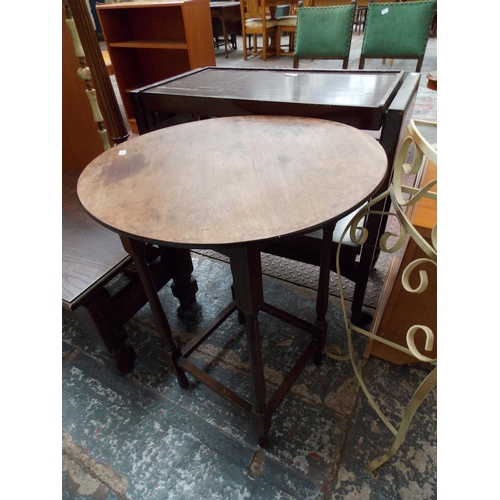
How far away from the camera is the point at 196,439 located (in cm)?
121

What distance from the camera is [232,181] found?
31.8 inches

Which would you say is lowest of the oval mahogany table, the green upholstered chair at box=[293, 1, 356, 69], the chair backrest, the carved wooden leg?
the carved wooden leg

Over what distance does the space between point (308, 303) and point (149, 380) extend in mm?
848

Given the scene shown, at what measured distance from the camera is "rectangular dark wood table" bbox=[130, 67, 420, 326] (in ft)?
3.69

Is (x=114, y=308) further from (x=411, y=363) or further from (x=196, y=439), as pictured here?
(x=411, y=363)

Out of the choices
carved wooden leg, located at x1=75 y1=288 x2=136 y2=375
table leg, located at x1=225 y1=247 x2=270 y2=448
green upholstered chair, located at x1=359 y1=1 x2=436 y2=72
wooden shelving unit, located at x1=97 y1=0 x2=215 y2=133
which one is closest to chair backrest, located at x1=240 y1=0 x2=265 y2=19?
wooden shelving unit, located at x1=97 y1=0 x2=215 y2=133

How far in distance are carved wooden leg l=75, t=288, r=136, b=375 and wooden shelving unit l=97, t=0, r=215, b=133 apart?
2513mm

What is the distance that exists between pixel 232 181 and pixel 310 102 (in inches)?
23.0

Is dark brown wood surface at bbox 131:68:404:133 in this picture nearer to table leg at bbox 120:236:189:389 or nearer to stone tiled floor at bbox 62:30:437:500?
table leg at bbox 120:236:189:389

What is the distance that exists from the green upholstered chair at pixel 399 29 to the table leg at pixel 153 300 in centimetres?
208

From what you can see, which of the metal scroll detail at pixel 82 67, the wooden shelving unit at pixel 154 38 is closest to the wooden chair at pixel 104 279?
the metal scroll detail at pixel 82 67

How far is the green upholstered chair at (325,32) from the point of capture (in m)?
2.31

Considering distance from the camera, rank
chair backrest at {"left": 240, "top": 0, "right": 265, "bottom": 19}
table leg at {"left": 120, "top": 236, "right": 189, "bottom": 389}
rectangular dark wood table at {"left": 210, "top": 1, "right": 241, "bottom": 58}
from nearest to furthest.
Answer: table leg at {"left": 120, "top": 236, "right": 189, "bottom": 389}
chair backrest at {"left": 240, "top": 0, "right": 265, "bottom": 19}
rectangular dark wood table at {"left": 210, "top": 1, "right": 241, "bottom": 58}

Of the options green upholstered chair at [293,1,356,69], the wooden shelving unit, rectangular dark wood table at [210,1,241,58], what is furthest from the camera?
rectangular dark wood table at [210,1,241,58]
